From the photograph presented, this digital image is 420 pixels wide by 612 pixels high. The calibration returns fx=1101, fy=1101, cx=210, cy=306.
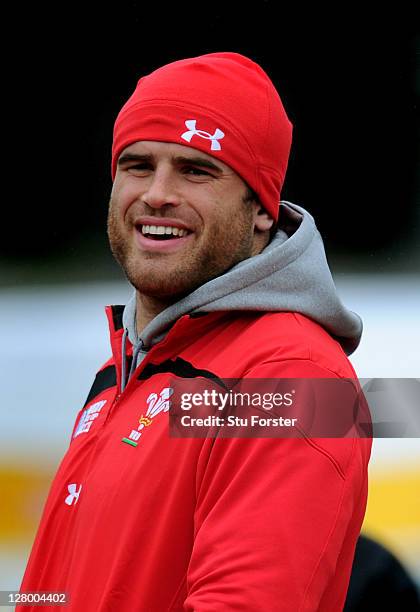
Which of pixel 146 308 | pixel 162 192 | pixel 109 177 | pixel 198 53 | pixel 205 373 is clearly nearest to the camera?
pixel 205 373

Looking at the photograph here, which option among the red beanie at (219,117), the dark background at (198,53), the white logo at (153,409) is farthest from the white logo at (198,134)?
the dark background at (198,53)

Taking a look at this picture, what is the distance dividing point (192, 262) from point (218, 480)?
1.55ft

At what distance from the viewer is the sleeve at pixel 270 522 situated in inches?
55.5

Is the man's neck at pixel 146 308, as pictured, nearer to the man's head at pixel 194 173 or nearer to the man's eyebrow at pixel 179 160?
the man's head at pixel 194 173

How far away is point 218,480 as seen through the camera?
151cm

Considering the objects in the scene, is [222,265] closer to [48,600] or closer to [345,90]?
[48,600]

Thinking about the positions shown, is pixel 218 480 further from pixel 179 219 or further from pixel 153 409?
pixel 179 219

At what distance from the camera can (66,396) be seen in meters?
2.79

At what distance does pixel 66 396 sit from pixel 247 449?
53.3 inches

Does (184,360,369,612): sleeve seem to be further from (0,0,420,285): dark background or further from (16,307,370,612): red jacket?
(0,0,420,285): dark background

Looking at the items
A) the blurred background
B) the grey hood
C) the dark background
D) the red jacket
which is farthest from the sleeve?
the dark background

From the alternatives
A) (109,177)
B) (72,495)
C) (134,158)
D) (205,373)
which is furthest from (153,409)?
(109,177)

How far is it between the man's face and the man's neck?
0.04m

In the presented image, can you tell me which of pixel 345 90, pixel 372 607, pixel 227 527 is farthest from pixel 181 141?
pixel 372 607
